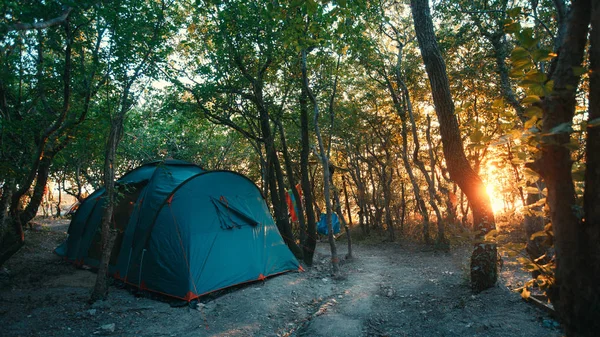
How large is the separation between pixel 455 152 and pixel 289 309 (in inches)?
152

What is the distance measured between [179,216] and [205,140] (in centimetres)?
1379

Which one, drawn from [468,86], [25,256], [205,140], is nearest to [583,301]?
[468,86]

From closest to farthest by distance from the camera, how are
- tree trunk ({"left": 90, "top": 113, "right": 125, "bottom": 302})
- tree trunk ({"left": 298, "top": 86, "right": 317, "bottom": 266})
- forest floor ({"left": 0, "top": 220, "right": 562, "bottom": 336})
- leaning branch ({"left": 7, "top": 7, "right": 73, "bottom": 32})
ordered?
leaning branch ({"left": 7, "top": 7, "right": 73, "bottom": 32})
forest floor ({"left": 0, "top": 220, "right": 562, "bottom": 336})
tree trunk ({"left": 90, "top": 113, "right": 125, "bottom": 302})
tree trunk ({"left": 298, "top": 86, "right": 317, "bottom": 266})

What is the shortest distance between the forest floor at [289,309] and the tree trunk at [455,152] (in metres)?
0.36

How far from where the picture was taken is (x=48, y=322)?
5.32 metres

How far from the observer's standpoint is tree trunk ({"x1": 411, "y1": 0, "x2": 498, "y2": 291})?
5.59 metres

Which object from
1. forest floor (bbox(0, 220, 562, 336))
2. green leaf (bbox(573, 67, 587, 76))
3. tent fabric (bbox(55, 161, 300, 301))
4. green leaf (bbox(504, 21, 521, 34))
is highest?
green leaf (bbox(504, 21, 521, 34))

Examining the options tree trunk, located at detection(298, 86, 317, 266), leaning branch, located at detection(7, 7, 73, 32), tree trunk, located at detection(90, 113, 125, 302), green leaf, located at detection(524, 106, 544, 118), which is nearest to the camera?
green leaf, located at detection(524, 106, 544, 118)

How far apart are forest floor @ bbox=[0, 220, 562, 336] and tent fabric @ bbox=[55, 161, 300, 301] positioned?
0.34m

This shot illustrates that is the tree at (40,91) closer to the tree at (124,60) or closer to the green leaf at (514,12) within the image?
the tree at (124,60)

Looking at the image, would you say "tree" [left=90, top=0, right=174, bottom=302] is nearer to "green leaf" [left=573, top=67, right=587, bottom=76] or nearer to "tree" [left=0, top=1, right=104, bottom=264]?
"tree" [left=0, top=1, right=104, bottom=264]

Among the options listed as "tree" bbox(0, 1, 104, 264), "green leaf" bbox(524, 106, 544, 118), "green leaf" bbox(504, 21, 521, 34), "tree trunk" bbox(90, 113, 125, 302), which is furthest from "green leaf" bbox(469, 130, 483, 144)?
"tree trunk" bbox(90, 113, 125, 302)

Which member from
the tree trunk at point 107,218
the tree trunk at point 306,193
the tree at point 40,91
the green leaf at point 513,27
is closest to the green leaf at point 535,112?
the green leaf at point 513,27

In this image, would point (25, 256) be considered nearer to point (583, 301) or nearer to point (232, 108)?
point (232, 108)
